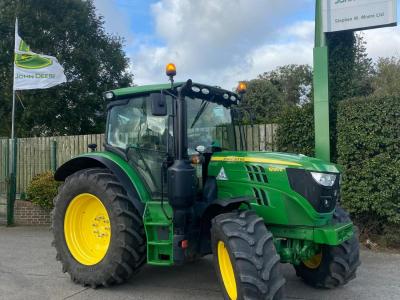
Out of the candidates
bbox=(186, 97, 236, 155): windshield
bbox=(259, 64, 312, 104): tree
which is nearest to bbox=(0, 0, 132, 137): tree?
bbox=(186, 97, 236, 155): windshield

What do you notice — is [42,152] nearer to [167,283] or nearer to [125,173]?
[125,173]

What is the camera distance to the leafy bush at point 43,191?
35.2 feet

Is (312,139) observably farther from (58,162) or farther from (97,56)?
(97,56)

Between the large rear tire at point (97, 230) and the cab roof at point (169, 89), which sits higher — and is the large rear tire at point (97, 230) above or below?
below

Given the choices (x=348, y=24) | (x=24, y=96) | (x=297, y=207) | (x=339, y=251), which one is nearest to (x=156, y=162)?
(x=297, y=207)

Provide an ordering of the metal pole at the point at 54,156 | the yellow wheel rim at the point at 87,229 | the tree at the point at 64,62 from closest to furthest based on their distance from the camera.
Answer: the yellow wheel rim at the point at 87,229 < the metal pole at the point at 54,156 < the tree at the point at 64,62

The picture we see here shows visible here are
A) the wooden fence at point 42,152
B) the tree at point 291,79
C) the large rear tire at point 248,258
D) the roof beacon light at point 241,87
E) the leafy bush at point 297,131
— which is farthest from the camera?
the tree at point 291,79

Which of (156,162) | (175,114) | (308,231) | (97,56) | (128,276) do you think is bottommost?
(128,276)

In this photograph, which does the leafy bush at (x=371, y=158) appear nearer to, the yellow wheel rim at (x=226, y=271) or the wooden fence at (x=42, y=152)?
the yellow wheel rim at (x=226, y=271)

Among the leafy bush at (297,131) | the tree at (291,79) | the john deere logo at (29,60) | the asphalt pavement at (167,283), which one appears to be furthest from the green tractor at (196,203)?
the tree at (291,79)

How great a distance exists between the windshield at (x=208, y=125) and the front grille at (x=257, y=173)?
73cm

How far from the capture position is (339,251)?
17.3ft

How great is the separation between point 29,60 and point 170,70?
7758 millimetres

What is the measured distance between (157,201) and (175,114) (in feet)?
3.32
